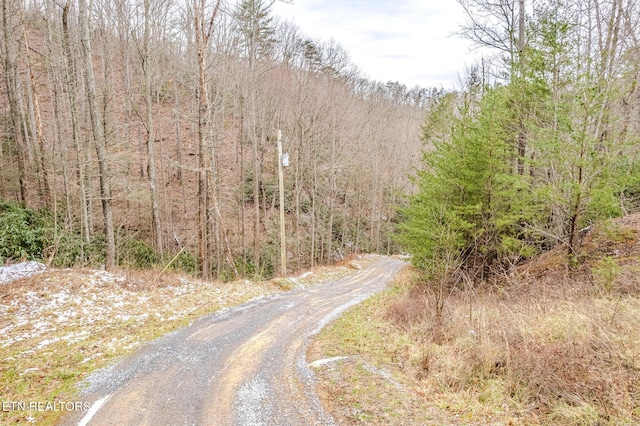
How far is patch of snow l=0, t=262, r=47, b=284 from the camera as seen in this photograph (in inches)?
369

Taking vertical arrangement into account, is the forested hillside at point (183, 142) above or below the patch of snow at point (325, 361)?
above

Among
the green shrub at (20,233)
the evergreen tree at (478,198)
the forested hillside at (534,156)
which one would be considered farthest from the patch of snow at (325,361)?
the green shrub at (20,233)

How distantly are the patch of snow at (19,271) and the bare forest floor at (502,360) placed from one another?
8.38m

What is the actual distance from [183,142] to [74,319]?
23938 mm

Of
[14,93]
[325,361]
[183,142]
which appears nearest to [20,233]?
[14,93]

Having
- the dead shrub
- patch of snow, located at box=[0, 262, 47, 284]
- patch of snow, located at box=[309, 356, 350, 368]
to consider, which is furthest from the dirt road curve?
patch of snow, located at box=[0, 262, 47, 284]

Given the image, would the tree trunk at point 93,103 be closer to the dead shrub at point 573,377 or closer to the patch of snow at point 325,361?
the patch of snow at point 325,361

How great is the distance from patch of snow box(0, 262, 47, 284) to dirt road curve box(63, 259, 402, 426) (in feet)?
17.5

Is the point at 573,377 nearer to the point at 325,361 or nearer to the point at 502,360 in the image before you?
the point at 502,360

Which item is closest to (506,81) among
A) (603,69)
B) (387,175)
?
(603,69)

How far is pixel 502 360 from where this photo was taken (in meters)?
5.74

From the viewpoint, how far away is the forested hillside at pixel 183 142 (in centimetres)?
1434

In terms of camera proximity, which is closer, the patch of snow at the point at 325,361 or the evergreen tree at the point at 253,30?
the patch of snow at the point at 325,361

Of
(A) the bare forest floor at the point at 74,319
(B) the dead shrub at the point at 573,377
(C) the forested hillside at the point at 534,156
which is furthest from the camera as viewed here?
(C) the forested hillside at the point at 534,156
